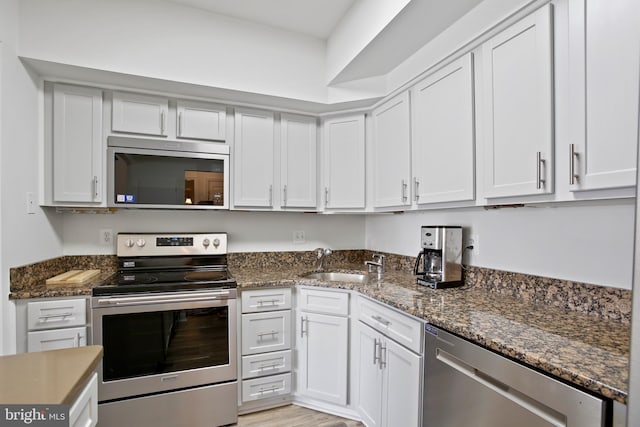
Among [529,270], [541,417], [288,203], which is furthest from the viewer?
[288,203]

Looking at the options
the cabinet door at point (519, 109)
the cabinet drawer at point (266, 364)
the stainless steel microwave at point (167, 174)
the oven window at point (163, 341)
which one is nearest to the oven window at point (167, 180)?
the stainless steel microwave at point (167, 174)

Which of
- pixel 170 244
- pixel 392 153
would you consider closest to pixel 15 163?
pixel 170 244

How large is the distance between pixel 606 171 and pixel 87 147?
277 cm

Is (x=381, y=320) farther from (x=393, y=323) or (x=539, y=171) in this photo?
(x=539, y=171)

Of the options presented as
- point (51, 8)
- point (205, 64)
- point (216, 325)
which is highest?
point (51, 8)

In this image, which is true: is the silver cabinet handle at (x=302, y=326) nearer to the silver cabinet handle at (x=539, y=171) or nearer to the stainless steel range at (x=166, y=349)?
the stainless steel range at (x=166, y=349)

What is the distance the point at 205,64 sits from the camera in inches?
86.1

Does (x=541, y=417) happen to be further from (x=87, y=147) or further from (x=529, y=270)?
(x=87, y=147)

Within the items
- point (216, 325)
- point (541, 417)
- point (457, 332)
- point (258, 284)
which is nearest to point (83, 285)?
point (216, 325)

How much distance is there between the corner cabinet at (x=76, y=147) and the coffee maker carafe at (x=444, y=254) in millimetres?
2224

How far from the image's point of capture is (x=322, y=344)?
2.17 metres

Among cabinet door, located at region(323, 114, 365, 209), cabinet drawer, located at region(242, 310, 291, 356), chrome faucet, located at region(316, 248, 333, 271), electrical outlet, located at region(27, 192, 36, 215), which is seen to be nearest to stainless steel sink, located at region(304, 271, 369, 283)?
chrome faucet, located at region(316, 248, 333, 271)

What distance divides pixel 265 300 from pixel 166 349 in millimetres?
677

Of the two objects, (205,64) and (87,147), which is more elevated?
(205,64)
